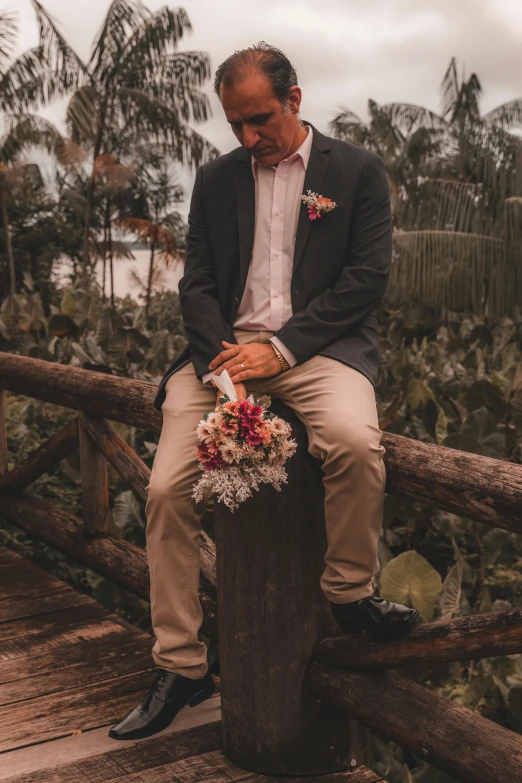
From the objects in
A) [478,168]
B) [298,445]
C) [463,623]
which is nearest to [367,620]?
[463,623]

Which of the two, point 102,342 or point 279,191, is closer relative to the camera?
point 279,191

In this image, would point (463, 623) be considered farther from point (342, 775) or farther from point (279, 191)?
point (279, 191)

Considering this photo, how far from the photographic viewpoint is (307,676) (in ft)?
8.55

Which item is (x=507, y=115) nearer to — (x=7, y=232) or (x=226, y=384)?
(x=7, y=232)

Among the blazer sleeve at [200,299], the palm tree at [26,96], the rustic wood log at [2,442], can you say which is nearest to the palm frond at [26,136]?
the palm tree at [26,96]

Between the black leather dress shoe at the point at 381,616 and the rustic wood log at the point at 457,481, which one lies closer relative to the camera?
the rustic wood log at the point at 457,481

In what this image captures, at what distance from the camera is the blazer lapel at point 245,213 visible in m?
2.69

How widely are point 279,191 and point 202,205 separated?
28cm

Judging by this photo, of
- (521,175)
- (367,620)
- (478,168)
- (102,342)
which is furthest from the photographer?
(478,168)

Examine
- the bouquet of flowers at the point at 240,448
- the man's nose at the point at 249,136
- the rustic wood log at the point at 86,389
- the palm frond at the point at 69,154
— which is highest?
the palm frond at the point at 69,154

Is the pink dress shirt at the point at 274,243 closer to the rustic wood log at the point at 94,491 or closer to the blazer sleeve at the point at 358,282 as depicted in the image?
the blazer sleeve at the point at 358,282

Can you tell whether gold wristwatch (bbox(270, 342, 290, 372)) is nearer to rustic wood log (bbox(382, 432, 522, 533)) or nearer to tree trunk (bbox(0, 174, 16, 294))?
rustic wood log (bbox(382, 432, 522, 533))

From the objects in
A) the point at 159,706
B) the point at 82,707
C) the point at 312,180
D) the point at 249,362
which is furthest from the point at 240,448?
the point at 82,707

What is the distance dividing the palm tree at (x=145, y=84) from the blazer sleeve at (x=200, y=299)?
18.0 m
